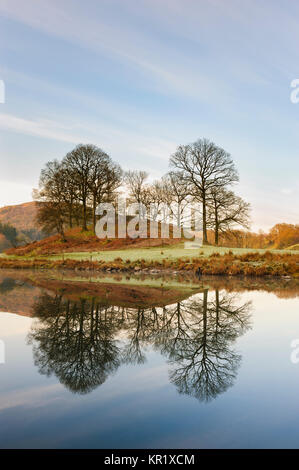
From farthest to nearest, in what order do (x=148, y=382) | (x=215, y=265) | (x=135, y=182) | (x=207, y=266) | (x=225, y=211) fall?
1. (x=135, y=182)
2. (x=225, y=211)
3. (x=207, y=266)
4. (x=215, y=265)
5. (x=148, y=382)

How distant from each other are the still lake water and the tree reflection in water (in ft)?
0.05

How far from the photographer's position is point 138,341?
4.71m

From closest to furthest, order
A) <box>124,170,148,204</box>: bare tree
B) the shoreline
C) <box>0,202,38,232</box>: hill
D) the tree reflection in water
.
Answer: the tree reflection in water < the shoreline < <box>124,170,148,204</box>: bare tree < <box>0,202,38,232</box>: hill

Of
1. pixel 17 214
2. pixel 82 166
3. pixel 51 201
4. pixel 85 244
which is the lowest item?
pixel 85 244

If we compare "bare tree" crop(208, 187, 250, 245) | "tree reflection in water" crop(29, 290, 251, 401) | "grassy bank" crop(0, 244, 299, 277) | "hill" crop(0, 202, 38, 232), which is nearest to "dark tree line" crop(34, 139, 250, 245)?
"bare tree" crop(208, 187, 250, 245)

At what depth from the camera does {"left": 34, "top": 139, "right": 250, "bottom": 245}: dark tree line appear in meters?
39.2

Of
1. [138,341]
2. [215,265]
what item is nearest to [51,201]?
[215,265]

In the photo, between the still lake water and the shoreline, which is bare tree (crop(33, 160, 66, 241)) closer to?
the shoreline

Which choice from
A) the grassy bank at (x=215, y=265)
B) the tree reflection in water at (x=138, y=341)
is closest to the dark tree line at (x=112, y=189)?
the grassy bank at (x=215, y=265)

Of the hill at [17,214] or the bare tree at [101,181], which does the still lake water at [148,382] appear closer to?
the bare tree at [101,181]

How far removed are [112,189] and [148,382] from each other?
144 ft

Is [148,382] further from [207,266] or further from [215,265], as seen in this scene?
[207,266]
